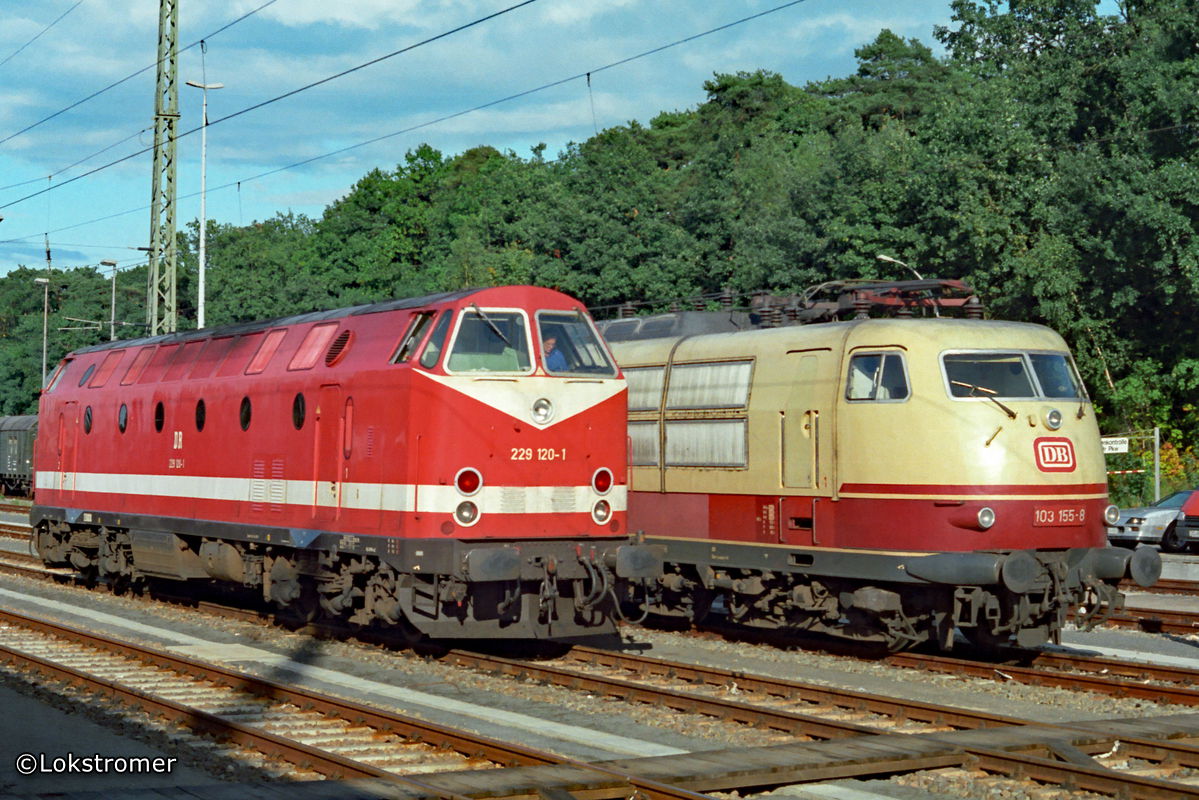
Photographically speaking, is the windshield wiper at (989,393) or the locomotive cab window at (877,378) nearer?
the windshield wiper at (989,393)

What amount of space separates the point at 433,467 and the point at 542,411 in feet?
4.69

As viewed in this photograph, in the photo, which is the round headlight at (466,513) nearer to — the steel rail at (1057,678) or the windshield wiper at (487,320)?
the windshield wiper at (487,320)

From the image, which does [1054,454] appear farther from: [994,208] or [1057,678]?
[994,208]

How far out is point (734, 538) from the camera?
1698cm

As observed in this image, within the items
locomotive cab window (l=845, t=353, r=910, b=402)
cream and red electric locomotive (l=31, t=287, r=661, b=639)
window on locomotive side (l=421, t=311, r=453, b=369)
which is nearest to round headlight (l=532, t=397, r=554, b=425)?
cream and red electric locomotive (l=31, t=287, r=661, b=639)

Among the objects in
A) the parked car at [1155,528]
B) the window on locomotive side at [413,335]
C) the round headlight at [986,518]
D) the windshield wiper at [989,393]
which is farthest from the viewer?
the parked car at [1155,528]

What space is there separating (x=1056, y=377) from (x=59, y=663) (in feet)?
37.1

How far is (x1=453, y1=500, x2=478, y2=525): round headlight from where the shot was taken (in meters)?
14.8

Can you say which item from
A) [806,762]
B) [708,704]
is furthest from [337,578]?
[806,762]

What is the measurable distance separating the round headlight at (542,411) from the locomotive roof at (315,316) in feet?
4.54

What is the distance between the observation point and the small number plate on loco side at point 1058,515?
48.6ft

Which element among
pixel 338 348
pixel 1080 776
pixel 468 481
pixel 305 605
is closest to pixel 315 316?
pixel 338 348

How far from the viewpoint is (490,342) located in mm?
15445

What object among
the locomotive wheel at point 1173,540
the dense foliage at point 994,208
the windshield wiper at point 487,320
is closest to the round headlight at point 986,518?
the windshield wiper at point 487,320
